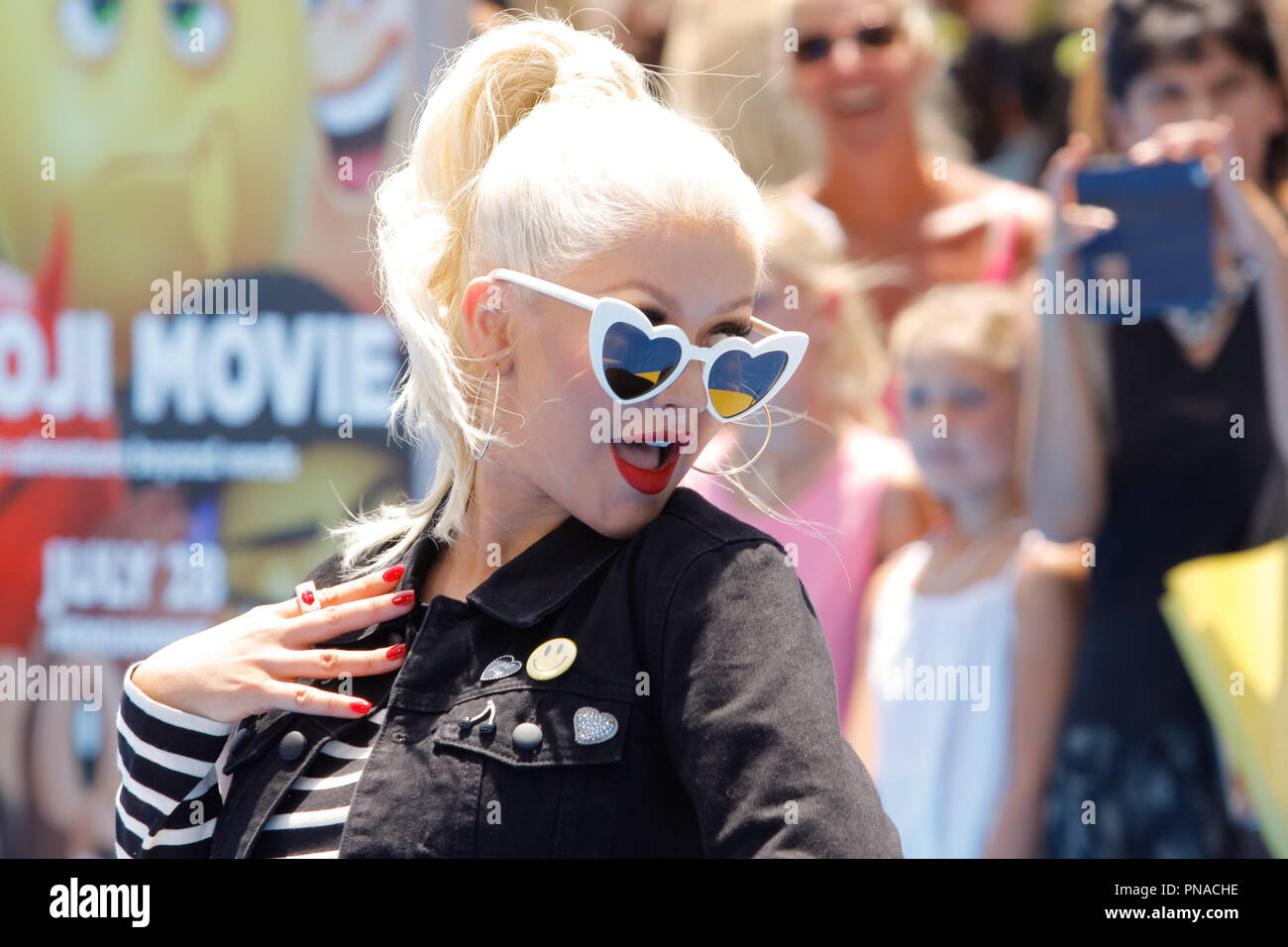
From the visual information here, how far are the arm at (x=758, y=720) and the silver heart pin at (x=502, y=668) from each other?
173mm

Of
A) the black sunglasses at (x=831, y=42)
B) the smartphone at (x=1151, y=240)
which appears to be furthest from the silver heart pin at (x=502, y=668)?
the black sunglasses at (x=831, y=42)

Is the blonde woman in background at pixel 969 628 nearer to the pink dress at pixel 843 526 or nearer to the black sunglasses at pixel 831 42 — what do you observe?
the pink dress at pixel 843 526

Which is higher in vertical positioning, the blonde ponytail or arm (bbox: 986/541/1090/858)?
the blonde ponytail

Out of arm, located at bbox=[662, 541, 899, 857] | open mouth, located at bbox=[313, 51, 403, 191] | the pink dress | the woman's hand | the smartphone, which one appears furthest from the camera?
open mouth, located at bbox=[313, 51, 403, 191]

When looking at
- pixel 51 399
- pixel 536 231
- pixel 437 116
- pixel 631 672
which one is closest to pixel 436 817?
pixel 631 672

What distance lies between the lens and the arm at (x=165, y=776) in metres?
1.48

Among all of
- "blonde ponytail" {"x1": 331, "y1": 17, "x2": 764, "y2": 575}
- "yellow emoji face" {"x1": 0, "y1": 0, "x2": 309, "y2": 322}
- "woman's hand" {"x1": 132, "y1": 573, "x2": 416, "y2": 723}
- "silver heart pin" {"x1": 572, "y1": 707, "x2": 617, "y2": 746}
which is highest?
"yellow emoji face" {"x1": 0, "y1": 0, "x2": 309, "y2": 322}

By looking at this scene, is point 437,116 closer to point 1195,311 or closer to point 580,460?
point 580,460

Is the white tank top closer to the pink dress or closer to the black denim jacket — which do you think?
the pink dress

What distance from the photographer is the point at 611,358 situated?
4.32 feet

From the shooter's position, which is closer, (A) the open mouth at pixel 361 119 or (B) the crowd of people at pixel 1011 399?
(B) the crowd of people at pixel 1011 399

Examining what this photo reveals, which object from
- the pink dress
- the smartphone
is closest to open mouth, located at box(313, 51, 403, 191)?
the pink dress

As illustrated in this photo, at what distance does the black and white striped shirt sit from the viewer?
53.7 inches

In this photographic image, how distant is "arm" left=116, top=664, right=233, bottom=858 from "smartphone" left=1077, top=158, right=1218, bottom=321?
255cm
